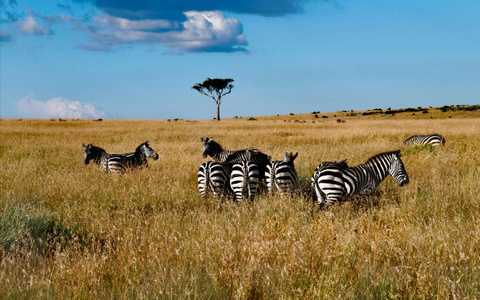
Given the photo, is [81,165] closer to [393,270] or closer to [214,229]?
[214,229]

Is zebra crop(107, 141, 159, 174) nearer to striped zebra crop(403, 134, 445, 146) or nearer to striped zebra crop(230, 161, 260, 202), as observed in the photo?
striped zebra crop(230, 161, 260, 202)

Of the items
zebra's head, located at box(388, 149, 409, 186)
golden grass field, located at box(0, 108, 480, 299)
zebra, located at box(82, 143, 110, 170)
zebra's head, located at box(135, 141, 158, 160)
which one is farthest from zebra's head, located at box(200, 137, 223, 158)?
zebra's head, located at box(388, 149, 409, 186)

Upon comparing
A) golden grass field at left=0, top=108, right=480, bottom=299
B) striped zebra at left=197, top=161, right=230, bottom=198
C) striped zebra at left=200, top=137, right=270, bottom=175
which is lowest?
golden grass field at left=0, top=108, right=480, bottom=299

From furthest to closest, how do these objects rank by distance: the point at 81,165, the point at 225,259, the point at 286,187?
the point at 81,165 < the point at 286,187 < the point at 225,259

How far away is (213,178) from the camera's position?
8.15m

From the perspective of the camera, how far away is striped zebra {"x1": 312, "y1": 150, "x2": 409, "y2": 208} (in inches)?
263

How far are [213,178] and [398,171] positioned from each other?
4.11m

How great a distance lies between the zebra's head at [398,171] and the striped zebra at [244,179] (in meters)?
3.04

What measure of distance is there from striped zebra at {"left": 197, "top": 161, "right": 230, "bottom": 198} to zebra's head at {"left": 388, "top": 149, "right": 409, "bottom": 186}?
3.76m

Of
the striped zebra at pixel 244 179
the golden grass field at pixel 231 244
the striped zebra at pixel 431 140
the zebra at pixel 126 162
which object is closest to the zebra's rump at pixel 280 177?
the striped zebra at pixel 244 179

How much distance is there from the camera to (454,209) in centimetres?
677

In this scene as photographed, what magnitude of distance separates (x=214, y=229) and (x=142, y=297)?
7.76 ft

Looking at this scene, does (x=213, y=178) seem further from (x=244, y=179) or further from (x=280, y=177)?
(x=280, y=177)

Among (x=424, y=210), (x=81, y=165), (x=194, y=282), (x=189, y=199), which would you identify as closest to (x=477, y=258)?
(x=424, y=210)
